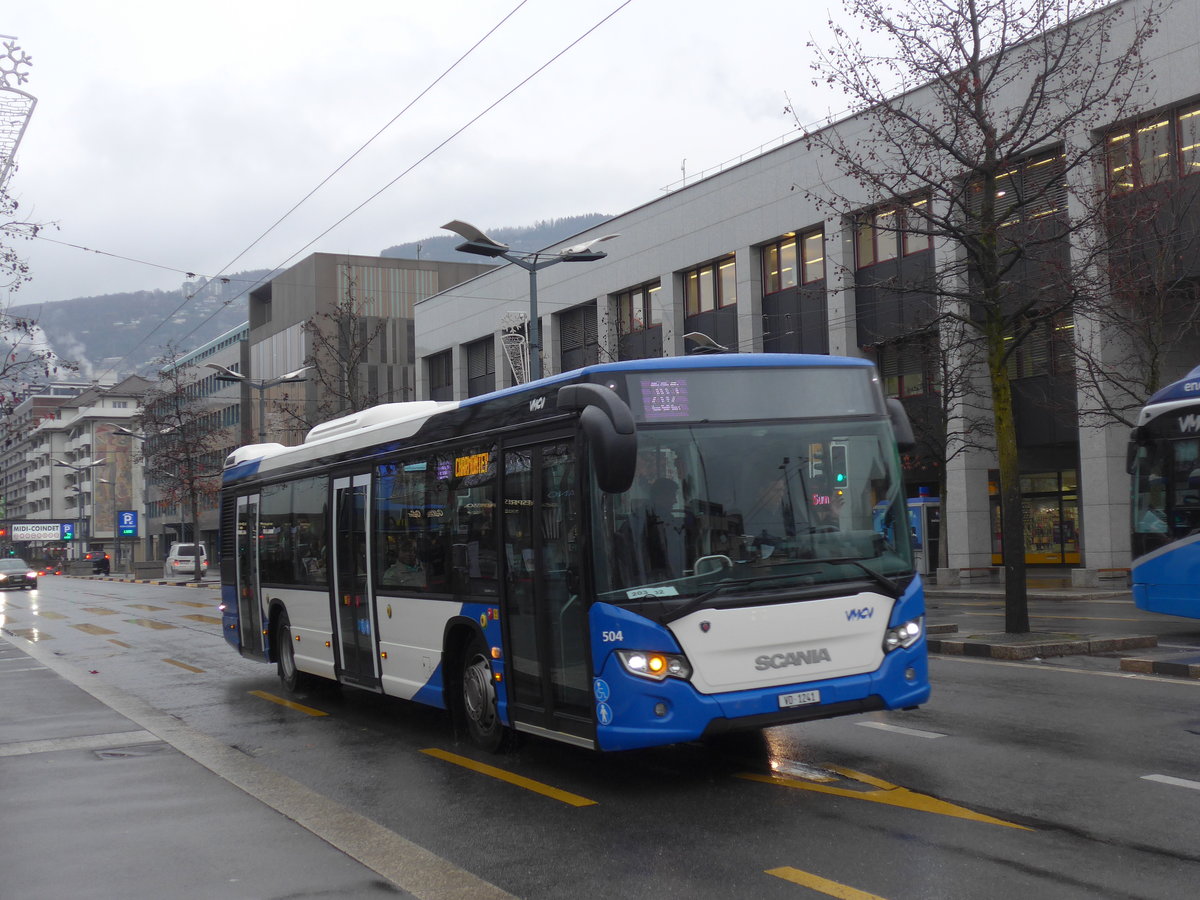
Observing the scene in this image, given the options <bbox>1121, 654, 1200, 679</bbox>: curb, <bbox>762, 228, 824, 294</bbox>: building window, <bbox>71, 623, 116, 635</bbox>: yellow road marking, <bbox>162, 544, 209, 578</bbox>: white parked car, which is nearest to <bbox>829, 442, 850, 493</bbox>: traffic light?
<bbox>1121, 654, 1200, 679</bbox>: curb

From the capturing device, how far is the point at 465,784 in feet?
26.5

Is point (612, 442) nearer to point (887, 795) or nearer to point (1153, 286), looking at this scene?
point (887, 795)

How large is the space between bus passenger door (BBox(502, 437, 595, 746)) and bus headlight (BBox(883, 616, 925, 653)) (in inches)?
73.4

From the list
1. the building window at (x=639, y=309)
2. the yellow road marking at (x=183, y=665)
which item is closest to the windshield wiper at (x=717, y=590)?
the yellow road marking at (x=183, y=665)

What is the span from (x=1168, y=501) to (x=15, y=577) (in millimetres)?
55471

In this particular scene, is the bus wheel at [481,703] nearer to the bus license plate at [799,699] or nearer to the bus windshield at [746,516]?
the bus windshield at [746,516]

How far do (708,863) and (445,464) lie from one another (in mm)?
4451

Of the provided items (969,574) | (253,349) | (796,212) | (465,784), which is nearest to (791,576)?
(465,784)

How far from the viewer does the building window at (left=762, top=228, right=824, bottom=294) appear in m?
35.9

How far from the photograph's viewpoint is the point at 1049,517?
36.7 meters

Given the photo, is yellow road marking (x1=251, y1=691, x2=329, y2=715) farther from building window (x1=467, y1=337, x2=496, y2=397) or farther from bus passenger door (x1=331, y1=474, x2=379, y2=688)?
building window (x1=467, y1=337, x2=496, y2=397)

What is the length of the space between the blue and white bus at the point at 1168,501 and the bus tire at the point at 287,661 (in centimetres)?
1089

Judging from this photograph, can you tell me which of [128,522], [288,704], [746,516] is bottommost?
[288,704]

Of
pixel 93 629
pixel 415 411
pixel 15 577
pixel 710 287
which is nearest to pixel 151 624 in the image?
pixel 93 629
